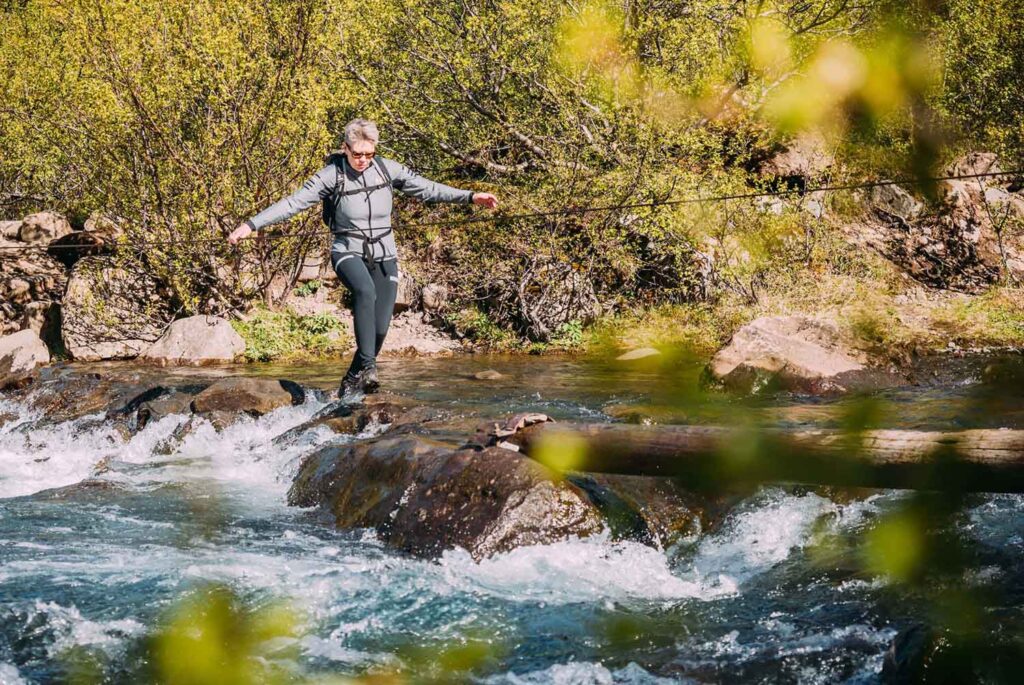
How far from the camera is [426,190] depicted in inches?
372

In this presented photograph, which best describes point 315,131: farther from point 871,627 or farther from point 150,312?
point 871,627

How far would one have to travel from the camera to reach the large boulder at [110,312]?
18359 millimetres

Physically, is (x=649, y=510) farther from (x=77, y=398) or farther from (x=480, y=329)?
(x=480, y=329)

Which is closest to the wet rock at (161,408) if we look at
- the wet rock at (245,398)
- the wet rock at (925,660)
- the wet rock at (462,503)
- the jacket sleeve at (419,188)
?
the wet rock at (245,398)

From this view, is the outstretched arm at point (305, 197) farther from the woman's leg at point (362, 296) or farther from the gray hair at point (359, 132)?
the woman's leg at point (362, 296)

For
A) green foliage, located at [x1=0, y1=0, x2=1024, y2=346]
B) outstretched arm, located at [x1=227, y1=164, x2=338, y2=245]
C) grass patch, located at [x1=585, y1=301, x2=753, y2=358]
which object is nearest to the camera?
outstretched arm, located at [x1=227, y1=164, x2=338, y2=245]

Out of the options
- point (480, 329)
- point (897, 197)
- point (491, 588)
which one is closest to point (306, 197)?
point (491, 588)

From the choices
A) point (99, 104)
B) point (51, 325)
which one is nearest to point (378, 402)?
point (99, 104)

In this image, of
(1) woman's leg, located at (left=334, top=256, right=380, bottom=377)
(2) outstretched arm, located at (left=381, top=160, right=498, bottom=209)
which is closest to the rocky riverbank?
(1) woman's leg, located at (left=334, top=256, right=380, bottom=377)

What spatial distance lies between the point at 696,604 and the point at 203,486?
15.8 ft

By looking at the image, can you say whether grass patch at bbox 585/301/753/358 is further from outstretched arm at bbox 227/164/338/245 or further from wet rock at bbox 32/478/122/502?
wet rock at bbox 32/478/122/502

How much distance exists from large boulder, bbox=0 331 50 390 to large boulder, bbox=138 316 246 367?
169 centimetres

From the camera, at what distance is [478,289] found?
18.6 metres

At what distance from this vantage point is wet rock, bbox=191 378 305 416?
36.2 ft
